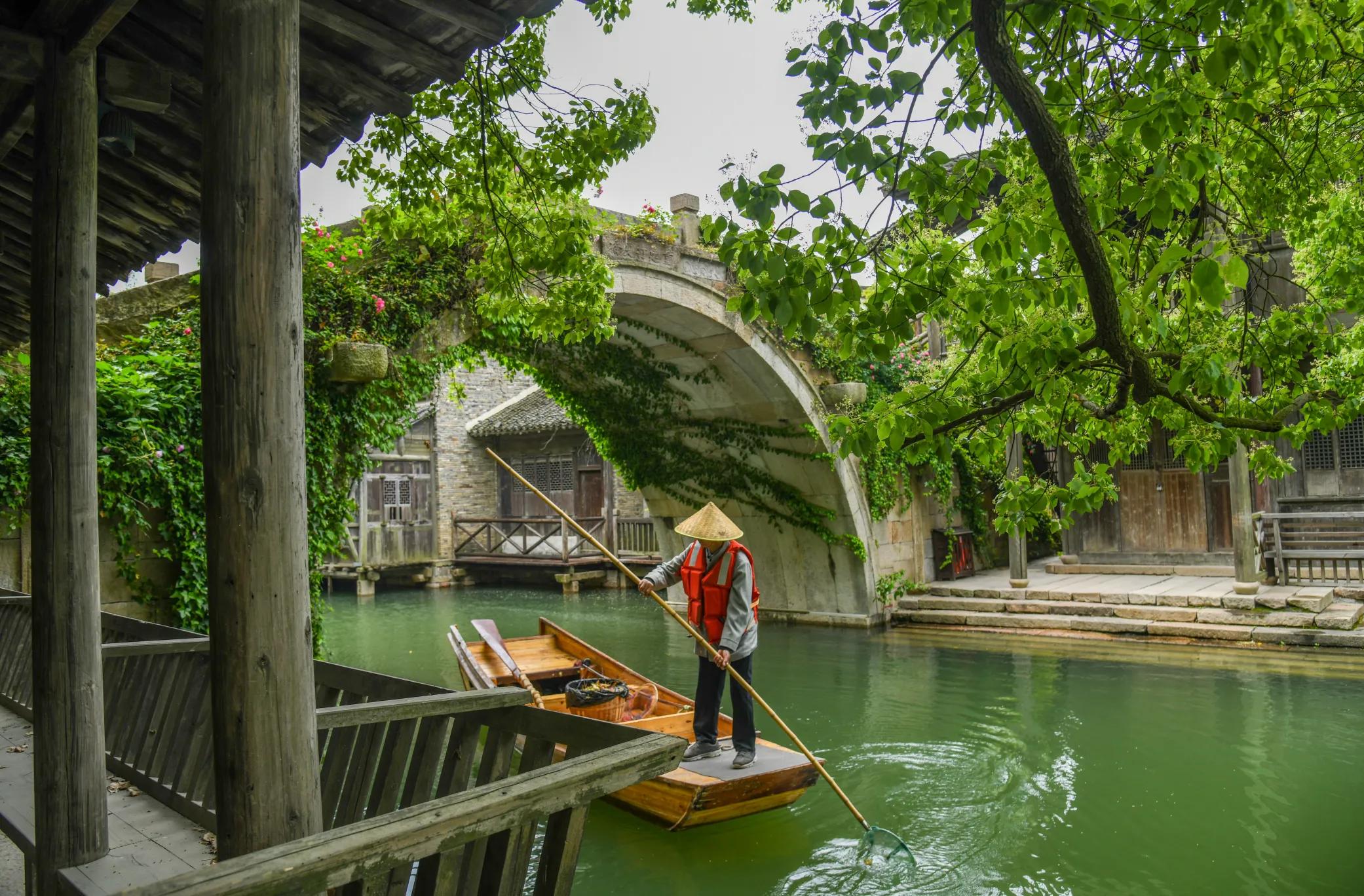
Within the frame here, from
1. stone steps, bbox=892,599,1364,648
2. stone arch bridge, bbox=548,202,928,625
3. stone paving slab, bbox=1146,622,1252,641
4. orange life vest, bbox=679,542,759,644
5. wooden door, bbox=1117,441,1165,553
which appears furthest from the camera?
wooden door, bbox=1117,441,1165,553

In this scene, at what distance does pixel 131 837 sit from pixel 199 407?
12.8 ft

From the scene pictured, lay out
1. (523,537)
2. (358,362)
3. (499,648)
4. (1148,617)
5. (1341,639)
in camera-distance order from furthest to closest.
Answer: (523,537) < (1148,617) < (1341,639) < (499,648) < (358,362)

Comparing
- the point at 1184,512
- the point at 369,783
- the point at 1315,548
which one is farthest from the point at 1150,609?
the point at 369,783

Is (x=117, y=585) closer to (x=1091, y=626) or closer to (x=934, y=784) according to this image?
(x=934, y=784)

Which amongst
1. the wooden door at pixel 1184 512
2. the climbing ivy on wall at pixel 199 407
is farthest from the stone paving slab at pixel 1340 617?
the climbing ivy on wall at pixel 199 407

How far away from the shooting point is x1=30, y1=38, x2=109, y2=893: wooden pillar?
2.51 meters

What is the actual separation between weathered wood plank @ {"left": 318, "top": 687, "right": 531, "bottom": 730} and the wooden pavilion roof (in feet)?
4.69

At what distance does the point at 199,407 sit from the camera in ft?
20.1

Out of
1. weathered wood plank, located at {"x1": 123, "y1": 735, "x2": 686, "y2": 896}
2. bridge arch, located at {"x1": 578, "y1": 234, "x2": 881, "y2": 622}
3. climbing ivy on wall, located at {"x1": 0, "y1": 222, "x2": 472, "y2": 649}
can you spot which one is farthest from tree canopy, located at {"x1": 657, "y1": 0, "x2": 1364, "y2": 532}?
bridge arch, located at {"x1": 578, "y1": 234, "x2": 881, "y2": 622}

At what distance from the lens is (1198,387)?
3090mm

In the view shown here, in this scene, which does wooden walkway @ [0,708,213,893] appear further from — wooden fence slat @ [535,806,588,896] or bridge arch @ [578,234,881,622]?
bridge arch @ [578,234,881,622]

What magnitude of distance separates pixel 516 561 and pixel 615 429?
262 inches

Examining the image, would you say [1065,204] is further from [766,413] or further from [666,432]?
[666,432]

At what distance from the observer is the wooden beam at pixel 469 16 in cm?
252
